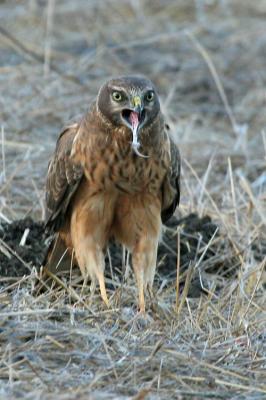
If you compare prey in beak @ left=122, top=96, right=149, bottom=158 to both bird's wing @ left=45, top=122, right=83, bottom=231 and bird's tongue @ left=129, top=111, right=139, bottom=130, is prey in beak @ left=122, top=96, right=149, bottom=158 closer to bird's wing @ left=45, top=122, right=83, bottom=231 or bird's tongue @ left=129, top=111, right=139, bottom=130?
bird's tongue @ left=129, top=111, right=139, bottom=130

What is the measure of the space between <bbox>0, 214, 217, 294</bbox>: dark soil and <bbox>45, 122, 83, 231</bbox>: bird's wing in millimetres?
298

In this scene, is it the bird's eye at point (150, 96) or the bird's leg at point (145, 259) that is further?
Answer: the bird's leg at point (145, 259)

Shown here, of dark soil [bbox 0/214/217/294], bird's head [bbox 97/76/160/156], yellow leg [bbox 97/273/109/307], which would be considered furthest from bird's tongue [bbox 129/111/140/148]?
dark soil [bbox 0/214/217/294]

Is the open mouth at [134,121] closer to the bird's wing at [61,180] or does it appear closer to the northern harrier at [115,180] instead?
the northern harrier at [115,180]

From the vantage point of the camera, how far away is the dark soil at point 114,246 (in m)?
7.09

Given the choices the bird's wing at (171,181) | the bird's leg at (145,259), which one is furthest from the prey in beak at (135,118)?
the bird's leg at (145,259)

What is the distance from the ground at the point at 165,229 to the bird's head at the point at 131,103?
2.82 feet

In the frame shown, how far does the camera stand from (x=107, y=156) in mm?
6531

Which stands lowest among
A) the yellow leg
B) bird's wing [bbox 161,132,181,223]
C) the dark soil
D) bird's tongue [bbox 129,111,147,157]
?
the yellow leg

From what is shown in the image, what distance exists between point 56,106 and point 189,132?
50.5 inches

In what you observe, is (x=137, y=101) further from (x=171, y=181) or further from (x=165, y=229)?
(x=165, y=229)

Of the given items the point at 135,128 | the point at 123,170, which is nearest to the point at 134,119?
the point at 135,128

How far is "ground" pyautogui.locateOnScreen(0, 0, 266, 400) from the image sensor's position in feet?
17.3

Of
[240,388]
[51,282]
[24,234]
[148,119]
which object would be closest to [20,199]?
[24,234]
